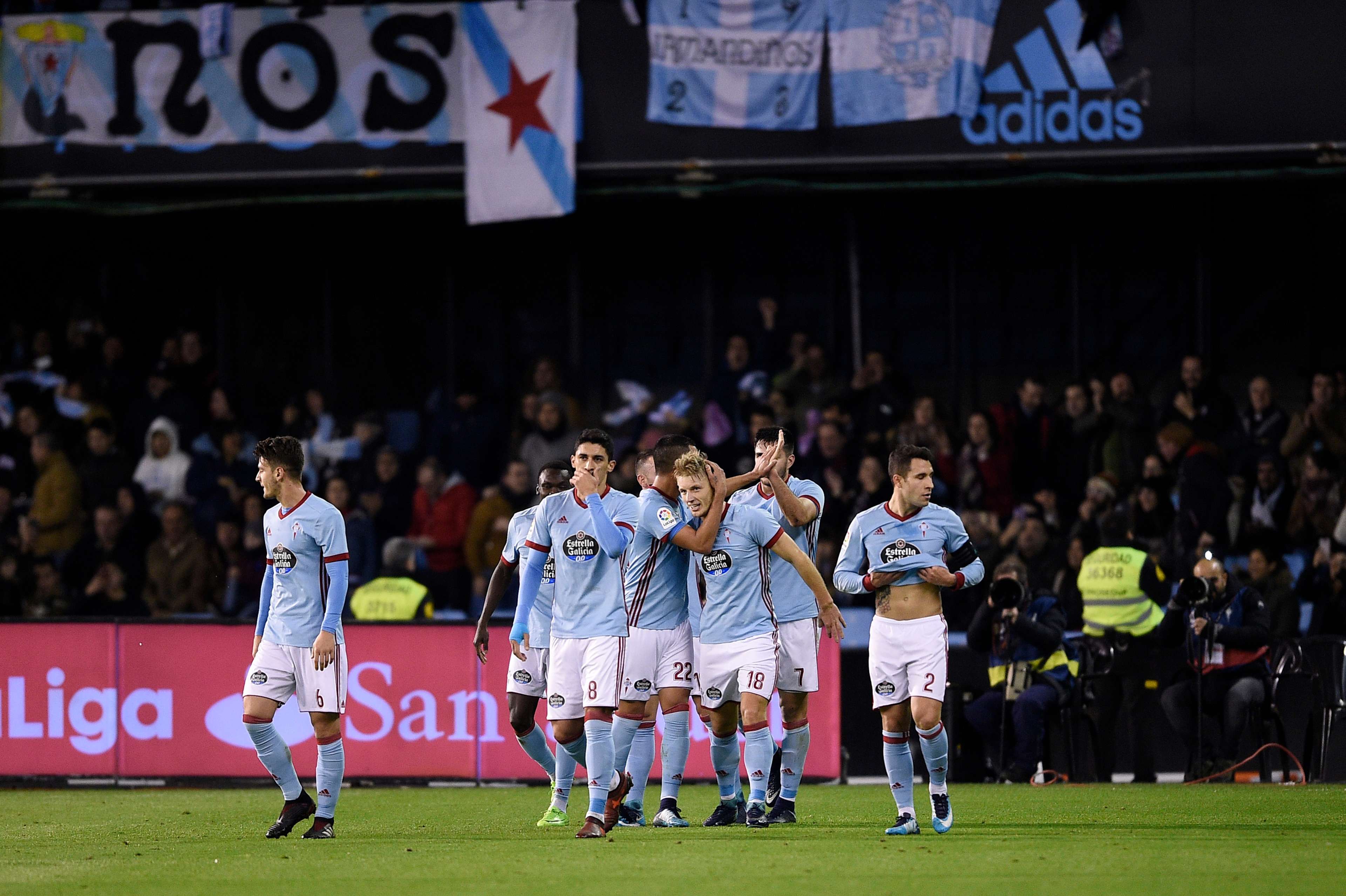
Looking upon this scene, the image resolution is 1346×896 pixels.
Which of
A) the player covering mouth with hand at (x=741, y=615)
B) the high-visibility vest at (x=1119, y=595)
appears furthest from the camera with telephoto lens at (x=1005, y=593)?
the player covering mouth with hand at (x=741, y=615)

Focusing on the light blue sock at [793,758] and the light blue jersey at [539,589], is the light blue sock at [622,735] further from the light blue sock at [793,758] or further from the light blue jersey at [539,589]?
the light blue jersey at [539,589]

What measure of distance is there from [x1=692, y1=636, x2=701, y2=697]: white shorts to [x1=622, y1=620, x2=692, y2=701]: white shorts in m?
0.11

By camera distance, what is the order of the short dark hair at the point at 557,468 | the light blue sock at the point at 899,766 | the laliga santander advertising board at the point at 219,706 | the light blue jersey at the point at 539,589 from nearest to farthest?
1. the light blue sock at the point at 899,766
2. the short dark hair at the point at 557,468
3. the light blue jersey at the point at 539,589
4. the laliga santander advertising board at the point at 219,706

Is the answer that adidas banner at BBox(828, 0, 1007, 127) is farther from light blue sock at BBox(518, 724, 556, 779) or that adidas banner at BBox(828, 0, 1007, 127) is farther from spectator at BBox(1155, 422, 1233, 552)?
light blue sock at BBox(518, 724, 556, 779)

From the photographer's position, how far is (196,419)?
21078mm

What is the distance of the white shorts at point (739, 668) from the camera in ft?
35.6

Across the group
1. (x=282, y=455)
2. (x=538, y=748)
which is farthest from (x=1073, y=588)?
(x=282, y=455)

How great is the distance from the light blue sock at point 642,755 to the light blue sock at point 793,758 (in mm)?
1001

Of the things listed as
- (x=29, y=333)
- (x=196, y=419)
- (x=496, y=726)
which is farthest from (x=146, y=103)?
(x=496, y=726)

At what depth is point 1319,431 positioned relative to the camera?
1808 centimetres

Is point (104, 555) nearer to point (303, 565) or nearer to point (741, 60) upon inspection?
point (741, 60)

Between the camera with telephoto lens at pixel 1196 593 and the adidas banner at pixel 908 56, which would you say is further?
the adidas banner at pixel 908 56

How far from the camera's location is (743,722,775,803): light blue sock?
1102 centimetres

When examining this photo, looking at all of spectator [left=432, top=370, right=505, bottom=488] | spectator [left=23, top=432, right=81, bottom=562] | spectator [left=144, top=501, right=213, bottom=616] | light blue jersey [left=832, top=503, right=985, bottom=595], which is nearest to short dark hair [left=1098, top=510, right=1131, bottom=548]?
light blue jersey [left=832, top=503, right=985, bottom=595]
